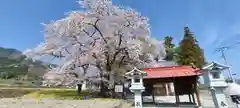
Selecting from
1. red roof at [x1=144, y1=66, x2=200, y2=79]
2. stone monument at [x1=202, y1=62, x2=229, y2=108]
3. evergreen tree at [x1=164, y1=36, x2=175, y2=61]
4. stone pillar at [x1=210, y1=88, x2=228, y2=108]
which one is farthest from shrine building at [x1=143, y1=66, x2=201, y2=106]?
evergreen tree at [x1=164, y1=36, x2=175, y2=61]

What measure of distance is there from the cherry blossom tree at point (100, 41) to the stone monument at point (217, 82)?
6.75 meters

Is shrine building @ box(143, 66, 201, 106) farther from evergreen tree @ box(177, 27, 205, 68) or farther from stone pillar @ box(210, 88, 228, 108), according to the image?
evergreen tree @ box(177, 27, 205, 68)

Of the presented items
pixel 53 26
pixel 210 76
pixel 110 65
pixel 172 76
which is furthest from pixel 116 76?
pixel 210 76

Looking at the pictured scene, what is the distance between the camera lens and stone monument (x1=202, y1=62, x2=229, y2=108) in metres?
8.65

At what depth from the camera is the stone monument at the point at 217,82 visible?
28.4 feet

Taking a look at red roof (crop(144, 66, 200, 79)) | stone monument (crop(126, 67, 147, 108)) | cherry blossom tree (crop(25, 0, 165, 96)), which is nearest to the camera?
stone monument (crop(126, 67, 147, 108))

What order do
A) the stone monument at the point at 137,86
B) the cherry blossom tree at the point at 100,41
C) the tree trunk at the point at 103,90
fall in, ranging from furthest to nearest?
the tree trunk at the point at 103,90, the cherry blossom tree at the point at 100,41, the stone monument at the point at 137,86

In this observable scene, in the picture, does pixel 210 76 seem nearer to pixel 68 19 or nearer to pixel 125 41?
pixel 125 41

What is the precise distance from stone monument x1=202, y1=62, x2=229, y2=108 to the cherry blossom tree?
6753 millimetres

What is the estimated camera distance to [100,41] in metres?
15.6

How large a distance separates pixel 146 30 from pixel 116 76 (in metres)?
4.92

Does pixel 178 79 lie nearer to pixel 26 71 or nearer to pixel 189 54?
pixel 189 54

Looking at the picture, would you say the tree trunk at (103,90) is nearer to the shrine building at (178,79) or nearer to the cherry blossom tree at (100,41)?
the cherry blossom tree at (100,41)

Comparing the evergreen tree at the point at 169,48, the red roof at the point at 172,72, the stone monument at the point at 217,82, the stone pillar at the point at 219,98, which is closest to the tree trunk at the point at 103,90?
the red roof at the point at 172,72
